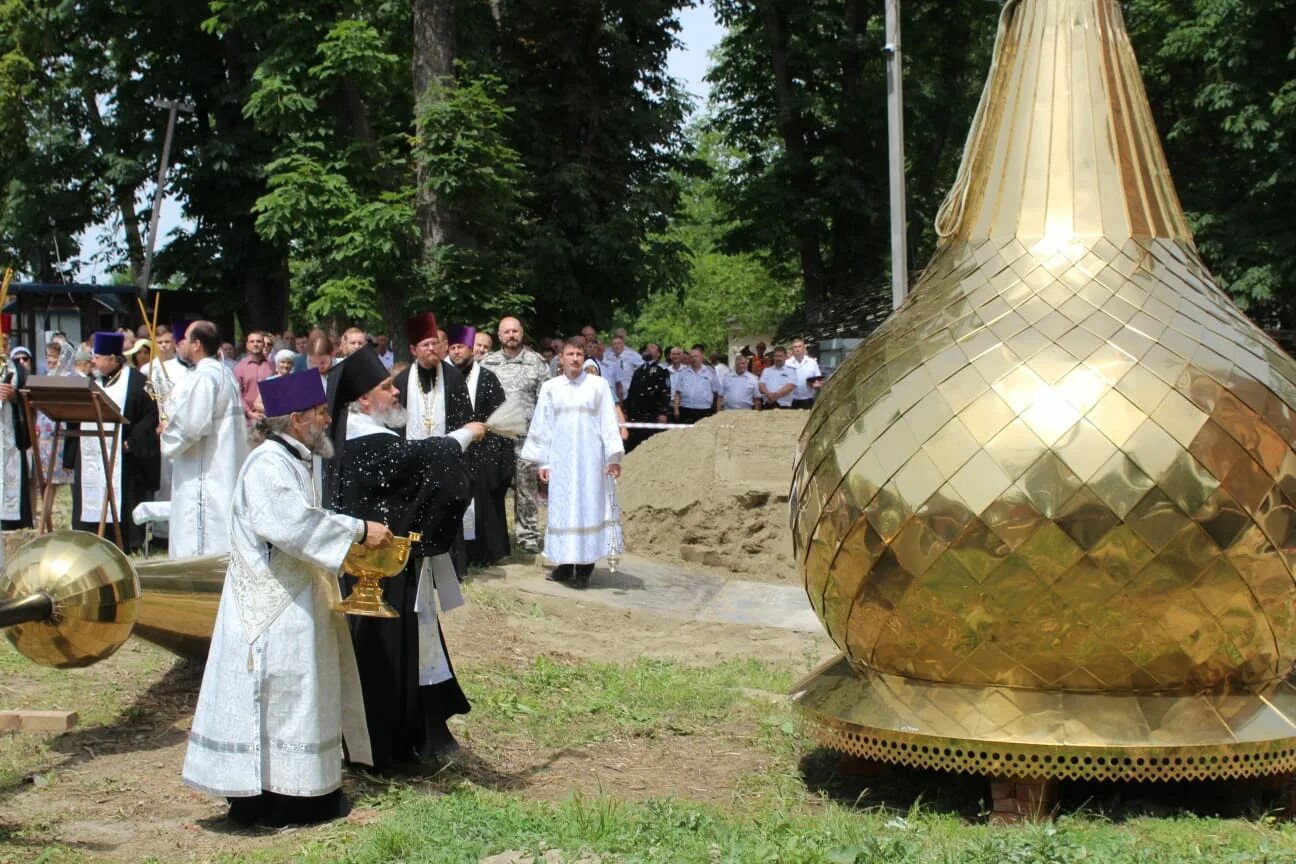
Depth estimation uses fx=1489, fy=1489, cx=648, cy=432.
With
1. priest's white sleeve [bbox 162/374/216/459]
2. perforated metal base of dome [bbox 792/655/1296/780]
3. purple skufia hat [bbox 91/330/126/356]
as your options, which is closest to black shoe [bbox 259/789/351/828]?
perforated metal base of dome [bbox 792/655/1296/780]

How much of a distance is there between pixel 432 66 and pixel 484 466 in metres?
8.97

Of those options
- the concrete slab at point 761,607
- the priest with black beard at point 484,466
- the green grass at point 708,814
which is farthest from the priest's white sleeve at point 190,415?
the concrete slab at point 761,607

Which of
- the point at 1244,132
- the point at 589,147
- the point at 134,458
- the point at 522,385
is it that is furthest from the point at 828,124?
the point at 134,458

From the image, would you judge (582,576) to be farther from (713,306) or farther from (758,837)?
(713,306)

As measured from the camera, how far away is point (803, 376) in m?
20.1

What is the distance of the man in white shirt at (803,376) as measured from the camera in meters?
20.0

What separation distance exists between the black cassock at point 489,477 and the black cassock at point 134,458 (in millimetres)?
2982

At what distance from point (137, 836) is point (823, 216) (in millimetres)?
24708

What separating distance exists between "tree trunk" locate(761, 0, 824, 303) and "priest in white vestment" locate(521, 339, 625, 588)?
692 inches

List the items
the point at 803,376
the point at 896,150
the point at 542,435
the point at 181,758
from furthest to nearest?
the point at 803,376
the point at 896,150
the point at 542,435
the point at 181,758

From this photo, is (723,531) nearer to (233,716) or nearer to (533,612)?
(533,612)

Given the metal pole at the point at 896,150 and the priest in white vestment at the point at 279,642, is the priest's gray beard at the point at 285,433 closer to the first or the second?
the priest in white vestment at the point at 279,642

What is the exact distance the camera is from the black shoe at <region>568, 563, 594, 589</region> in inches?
470

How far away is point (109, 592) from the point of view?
19.5ft
